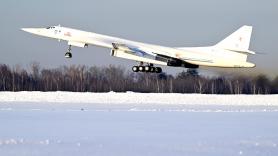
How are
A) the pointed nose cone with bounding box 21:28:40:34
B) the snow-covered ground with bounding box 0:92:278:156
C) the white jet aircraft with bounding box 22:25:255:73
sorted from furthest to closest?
the pointed nose cone with bounding box 21:28:40:34, the white jet aircraft with bounding box 22:25:255:73, the snow-covered ground with bounding box 0:92:278:156

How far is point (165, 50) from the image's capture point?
109ft

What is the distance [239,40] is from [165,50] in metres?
4.20

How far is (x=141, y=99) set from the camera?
3303 centimetres

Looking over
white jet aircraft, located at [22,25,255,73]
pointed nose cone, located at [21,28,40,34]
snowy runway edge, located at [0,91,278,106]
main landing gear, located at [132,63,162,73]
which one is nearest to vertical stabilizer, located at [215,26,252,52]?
white jet aircraft, located at [22,25,255,73]

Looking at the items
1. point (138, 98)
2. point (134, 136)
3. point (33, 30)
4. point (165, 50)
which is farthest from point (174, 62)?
point (134, 136)

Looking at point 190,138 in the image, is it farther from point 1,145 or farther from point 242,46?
point 242,46

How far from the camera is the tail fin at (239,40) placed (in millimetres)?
31189

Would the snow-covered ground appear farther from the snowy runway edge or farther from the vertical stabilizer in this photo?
the vertical stabilizer

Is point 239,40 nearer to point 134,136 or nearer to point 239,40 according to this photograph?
point 239,40

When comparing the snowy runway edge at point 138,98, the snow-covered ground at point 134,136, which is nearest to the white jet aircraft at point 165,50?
the snowy runway edge at point 138,98

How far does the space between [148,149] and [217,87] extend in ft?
119

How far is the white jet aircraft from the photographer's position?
101 ft

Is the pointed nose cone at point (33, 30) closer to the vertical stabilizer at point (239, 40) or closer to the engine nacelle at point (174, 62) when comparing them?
the engine nacelle at point (174, 62)

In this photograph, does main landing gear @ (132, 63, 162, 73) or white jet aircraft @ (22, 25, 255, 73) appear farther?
main landing gear @ (132, 63, 162, 73)
